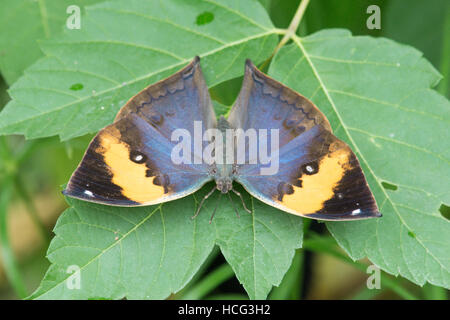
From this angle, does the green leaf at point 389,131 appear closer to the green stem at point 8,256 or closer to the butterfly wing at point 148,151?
the butterfly wing at point 148,151

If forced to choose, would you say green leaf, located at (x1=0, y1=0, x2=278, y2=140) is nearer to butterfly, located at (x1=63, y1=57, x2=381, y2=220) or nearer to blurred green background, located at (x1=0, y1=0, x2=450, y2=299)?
butterfly, located at (x1=63, y1=57, x2=381, y2=220)

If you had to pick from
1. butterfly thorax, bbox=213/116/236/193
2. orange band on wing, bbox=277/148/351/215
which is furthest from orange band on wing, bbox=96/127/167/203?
orange band on wing, bbox=277/148/351/215

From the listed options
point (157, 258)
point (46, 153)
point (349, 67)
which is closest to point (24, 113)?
point (157, 258)

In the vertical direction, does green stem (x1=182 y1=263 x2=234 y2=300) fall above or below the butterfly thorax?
below

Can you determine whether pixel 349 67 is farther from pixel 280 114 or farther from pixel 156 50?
pixel 156 50

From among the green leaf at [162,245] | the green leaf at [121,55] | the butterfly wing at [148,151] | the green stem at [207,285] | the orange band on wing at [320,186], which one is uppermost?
the green leaf at [121,55]

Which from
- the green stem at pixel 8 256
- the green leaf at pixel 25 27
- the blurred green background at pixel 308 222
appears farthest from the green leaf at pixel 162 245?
the green stem at pixel 8 256

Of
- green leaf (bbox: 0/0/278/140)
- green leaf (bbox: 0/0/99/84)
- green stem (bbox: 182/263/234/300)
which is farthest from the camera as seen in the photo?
green stem (bbox: 182/263/234/300)
